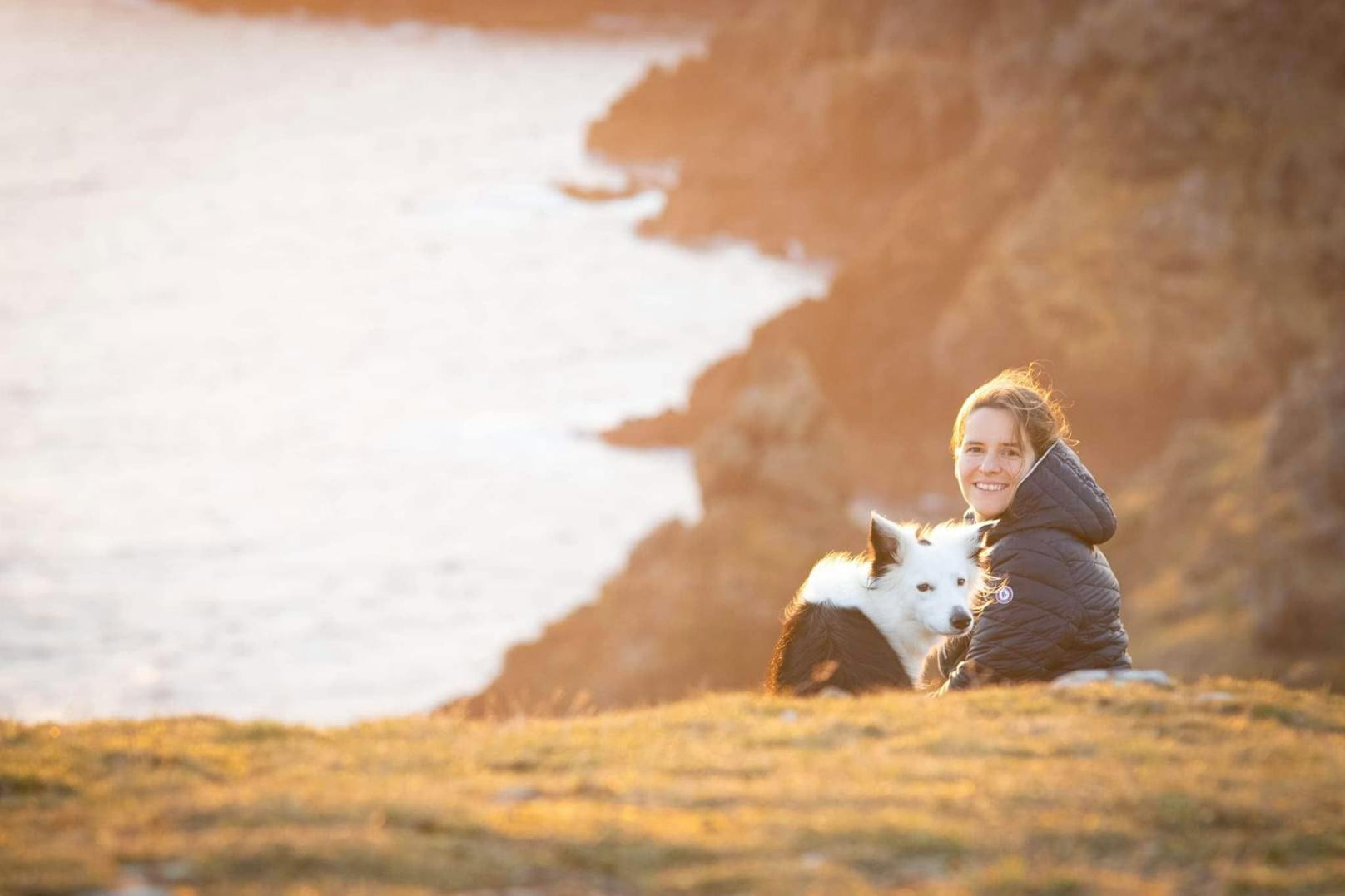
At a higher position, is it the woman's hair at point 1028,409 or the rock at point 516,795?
the woman's hair at point 1028,409

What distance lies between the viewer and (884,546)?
11.2 m

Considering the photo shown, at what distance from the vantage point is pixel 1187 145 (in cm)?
10338

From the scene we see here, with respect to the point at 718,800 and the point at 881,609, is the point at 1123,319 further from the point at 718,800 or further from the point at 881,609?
the point at 718,800

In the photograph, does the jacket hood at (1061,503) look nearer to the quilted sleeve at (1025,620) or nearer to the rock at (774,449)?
the quilted sleeve at (1025,620)

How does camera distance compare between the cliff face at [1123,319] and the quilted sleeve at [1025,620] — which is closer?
the quilted sleeve at [1025,620]

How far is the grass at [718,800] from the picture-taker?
23.7ft

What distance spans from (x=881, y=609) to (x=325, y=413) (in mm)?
112437

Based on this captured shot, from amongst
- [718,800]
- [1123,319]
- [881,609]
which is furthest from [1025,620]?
[1123,319]

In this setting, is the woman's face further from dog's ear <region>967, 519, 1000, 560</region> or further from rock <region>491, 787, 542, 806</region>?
rock <region>491, 787, 542, 806</region>

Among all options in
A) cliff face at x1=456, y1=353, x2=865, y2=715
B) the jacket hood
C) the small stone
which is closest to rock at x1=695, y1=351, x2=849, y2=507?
cliff face at x1=456, y1=353, x2=865, y2=715

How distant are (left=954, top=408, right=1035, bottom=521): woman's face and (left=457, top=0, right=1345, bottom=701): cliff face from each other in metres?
44.1

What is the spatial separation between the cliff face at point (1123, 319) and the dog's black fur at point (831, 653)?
43.4 meters

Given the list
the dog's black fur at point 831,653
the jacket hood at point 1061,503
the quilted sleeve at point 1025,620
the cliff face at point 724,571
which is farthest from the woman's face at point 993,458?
the cliff face at point 724,571

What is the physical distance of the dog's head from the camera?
1116 centimetres
